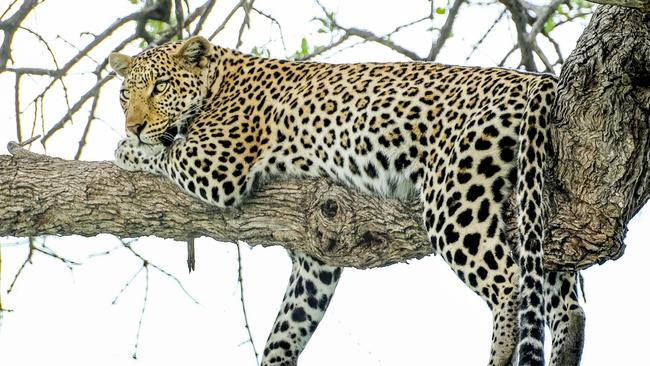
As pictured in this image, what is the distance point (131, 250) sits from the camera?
8398 millimetres

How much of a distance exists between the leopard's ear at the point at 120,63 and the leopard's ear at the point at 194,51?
468 mm

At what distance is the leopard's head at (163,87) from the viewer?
340 inches

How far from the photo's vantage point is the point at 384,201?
23.9 ft

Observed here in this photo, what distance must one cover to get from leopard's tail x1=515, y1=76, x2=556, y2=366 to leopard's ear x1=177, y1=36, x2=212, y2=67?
316 centimetres

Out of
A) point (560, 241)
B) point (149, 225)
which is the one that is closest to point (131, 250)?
point (149, 225)

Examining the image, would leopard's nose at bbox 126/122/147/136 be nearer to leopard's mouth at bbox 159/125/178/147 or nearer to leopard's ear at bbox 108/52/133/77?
leopard's mouth at bbox 159/125/178/147

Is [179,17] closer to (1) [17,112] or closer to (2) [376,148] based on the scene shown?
(1) [17,112]

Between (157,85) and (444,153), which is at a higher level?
(157,85)

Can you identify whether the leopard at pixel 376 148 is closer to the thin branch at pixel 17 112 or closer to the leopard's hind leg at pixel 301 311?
the leopard's hind leg at pixel 301 311

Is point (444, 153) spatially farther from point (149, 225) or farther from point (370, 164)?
point (149, 225)

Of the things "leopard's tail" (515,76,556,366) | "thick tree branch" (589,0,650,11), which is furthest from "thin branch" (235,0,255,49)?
"thick tree branch" (589,0,650,11)

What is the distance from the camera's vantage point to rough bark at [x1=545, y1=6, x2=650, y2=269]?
6.12 m

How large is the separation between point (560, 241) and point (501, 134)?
69cm

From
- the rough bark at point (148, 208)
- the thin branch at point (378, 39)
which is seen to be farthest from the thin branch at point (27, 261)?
the thin branch at point (378, 39)
